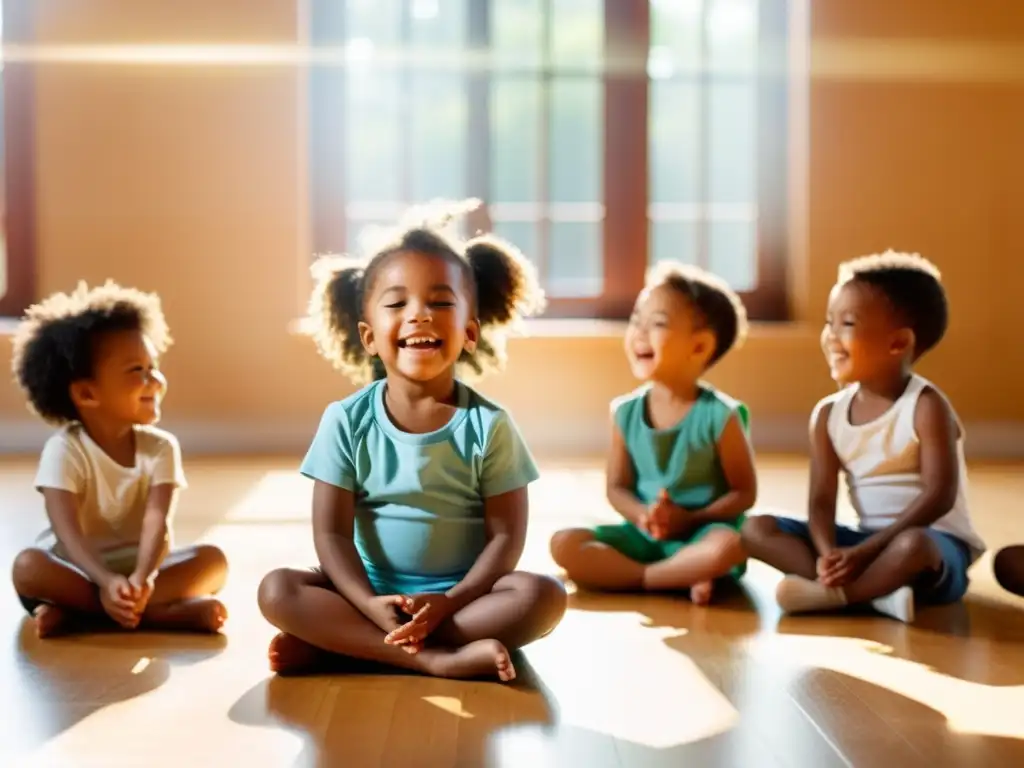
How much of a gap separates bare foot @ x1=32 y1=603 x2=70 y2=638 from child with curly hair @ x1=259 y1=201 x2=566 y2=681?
391mm

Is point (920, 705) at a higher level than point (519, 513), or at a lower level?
lower

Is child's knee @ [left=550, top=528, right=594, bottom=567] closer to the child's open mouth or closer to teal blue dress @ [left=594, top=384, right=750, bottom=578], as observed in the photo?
teal blue dress @ [left=594, top=384, right=750, bottom=578]

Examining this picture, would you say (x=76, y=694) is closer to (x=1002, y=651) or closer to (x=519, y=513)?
(x=519, y=513)

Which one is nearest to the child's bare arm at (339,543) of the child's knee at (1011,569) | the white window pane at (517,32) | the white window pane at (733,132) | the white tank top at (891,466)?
the white tank top at (891,466)

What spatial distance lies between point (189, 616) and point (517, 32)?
131 inches

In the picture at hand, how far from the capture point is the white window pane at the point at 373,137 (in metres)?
4.88

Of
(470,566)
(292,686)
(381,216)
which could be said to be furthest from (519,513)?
(381,216)

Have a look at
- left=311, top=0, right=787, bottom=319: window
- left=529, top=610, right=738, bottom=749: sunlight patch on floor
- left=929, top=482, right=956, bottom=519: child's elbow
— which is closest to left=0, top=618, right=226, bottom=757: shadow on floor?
left=529, top=610, right=738, bottom=749: sunlight patch on floor

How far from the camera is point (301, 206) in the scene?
462cm

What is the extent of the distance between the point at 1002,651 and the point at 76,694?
Answer: 127 cm

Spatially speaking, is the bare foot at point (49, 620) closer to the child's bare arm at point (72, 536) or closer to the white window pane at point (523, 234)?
the child's bare arm at point (72, 536)

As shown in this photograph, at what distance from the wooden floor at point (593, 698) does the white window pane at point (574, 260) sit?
2694 mm

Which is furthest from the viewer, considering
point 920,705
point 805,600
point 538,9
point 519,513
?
point 538,9

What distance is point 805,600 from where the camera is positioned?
2.16m
